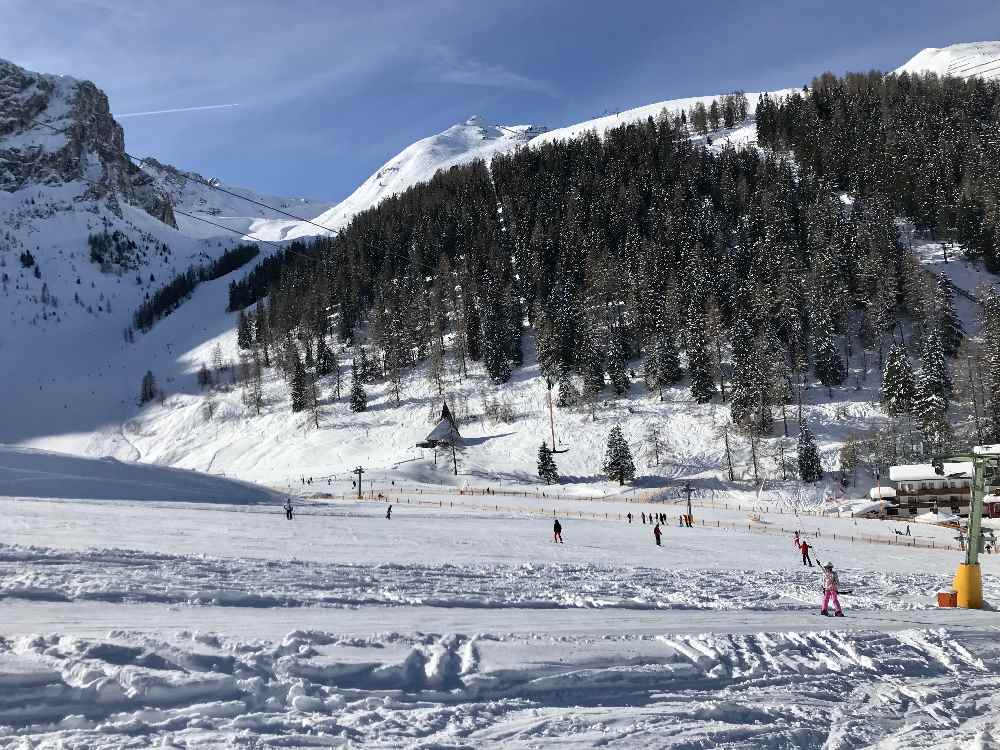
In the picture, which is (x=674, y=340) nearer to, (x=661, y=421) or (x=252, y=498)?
(x=661, y=421)

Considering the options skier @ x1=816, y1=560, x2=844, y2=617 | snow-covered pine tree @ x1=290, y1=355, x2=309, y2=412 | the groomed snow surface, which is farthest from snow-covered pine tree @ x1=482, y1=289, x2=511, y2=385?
skier @ x1=816, y1=560, x2=844, y2=617

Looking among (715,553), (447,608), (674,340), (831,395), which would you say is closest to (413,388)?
(674,340)

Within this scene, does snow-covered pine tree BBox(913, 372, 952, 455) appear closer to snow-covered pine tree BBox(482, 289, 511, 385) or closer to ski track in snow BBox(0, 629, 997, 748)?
snow-covered pine tree BBox(482, 289, 511, 385)

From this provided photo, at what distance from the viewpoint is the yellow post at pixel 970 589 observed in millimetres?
15102

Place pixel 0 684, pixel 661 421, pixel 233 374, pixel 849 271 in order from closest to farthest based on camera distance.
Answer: pixel 0 684, pixel 661 421, pixel 849 271, pixel 233 374

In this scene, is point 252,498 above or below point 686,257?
below

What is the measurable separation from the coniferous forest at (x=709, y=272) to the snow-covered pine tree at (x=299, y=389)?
51cm

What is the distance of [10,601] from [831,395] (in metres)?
70.6

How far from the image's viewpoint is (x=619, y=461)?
57.4 meters

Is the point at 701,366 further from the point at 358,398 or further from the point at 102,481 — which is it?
the point at 102,481

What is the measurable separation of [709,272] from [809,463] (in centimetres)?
3482

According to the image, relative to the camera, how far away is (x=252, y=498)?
41062 mm

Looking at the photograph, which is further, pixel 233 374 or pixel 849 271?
pixel 233 374

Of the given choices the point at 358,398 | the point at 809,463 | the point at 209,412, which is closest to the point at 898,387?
the point at 809,463
